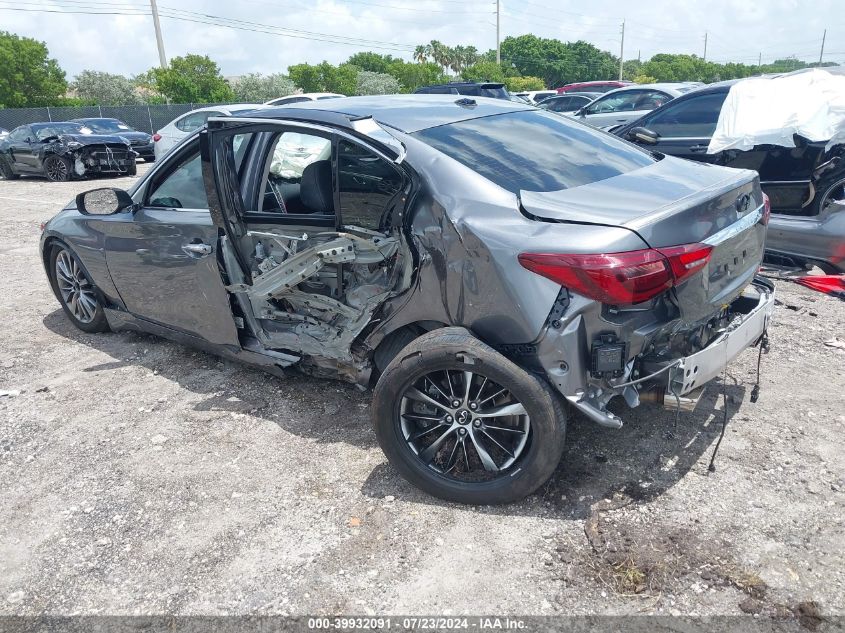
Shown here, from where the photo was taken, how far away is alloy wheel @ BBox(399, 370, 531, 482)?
297 cm

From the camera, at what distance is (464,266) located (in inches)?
116

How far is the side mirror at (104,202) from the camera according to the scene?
4.52 m

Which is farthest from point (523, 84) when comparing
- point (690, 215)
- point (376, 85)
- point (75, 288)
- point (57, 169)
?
point (690, 215)

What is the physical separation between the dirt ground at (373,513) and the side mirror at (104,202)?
120 cm

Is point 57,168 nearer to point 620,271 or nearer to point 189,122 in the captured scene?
point 189,122

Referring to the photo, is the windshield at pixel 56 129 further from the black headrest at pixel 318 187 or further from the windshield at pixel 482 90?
→ the black headrest at pixel 318 187

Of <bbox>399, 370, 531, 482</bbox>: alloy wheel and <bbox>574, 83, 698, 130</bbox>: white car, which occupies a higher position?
<bbox>574, 83, 698, 130</bbox>: white car

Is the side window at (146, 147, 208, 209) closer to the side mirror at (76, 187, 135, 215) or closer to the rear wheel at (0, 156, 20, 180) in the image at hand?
the side mirror at (76, 187, 135, 215)

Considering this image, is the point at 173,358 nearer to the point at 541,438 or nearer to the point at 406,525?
the point at 406,525

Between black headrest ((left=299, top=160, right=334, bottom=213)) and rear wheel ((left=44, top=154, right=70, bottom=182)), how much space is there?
600 inches

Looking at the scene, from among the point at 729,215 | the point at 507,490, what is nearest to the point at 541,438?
the point at 507,490

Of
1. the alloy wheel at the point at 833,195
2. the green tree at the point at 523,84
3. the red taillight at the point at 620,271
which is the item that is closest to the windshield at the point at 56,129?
the alloy wheel at the point at 833,195

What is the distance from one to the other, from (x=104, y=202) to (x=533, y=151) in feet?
9.54

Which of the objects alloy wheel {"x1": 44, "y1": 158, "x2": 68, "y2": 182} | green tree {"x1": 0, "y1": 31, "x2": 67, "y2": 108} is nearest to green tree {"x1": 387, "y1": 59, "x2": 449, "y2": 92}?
green tree {"x1": 0, "y1": 31, "x2": 67, "y2": 108}
